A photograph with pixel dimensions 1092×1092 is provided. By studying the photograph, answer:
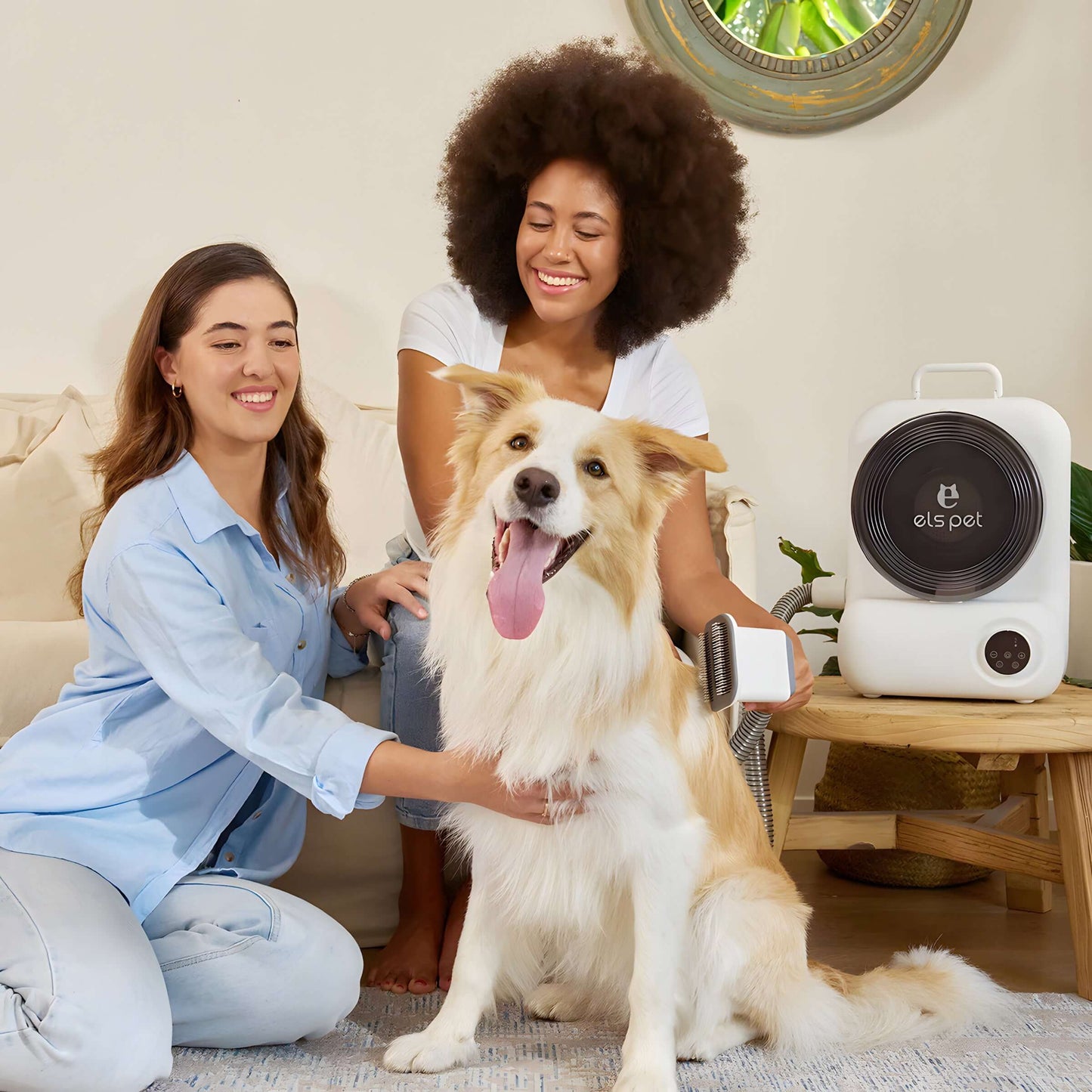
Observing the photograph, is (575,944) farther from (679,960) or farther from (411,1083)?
(411,1083)

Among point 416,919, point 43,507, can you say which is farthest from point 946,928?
point 43,507

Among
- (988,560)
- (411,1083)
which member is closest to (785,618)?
(988,560)

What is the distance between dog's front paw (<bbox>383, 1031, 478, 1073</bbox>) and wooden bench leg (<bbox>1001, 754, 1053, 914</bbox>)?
4.45 feet

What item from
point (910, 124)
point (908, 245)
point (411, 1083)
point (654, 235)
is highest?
point (910, 124)

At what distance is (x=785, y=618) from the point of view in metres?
2.10

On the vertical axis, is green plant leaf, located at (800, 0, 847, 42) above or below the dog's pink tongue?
above

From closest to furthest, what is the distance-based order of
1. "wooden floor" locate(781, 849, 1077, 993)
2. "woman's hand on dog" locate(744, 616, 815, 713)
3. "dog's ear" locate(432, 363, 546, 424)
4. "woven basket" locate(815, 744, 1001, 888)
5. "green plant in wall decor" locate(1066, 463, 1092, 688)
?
1. "dog's ear" locate(432, 363, 546, 424)
2. "woman's hand on dog" locate(744, 616, 815, 713)
3. "wooden floor" locate(781, 849, 1077, 993)
4. "green plant in wall decor" locate(1066, 463, 1092, 688)
5. "woven basket" locate(815, 744, 1001, 888)

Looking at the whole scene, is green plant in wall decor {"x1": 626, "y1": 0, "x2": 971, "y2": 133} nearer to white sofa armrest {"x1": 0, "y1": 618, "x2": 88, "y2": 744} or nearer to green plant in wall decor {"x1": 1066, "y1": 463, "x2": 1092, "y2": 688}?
green plant in wall decor {"x1": 1066, "y1": 463, "x2": 1092, "y2": 688}

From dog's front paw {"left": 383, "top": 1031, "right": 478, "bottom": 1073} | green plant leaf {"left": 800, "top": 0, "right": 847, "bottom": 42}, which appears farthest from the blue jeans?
green plant leaf {"left": 800, "top": 0, "right": 847, "bottom": 42}

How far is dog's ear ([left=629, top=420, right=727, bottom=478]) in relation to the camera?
1259mm

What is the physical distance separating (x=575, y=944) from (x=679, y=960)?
166 mm

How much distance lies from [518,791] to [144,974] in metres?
0.51

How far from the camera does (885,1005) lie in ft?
4.86

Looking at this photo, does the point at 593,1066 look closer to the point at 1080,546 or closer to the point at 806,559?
the point at 806,559
